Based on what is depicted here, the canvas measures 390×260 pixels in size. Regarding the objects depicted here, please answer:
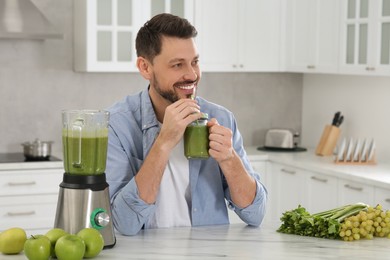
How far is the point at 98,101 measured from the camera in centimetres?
569

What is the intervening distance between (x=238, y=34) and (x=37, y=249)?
374 cm

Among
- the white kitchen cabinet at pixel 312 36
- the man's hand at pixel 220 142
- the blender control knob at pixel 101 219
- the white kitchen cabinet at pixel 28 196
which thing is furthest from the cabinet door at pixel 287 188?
the blender control knob at pixel 101 219

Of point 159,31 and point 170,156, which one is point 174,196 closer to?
point 170,156

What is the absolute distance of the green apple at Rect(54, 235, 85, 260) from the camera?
218 centimetres

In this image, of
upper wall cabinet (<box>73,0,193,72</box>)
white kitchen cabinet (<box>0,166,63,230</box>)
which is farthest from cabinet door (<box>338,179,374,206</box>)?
white kitchen cabinet (<box>0,166,63,230</box>)

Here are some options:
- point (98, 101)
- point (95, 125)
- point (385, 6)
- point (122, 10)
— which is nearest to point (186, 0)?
point (122, 10)

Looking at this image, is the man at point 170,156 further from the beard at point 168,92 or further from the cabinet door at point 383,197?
the cabinet door at point 383,197

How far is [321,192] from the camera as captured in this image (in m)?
4.97

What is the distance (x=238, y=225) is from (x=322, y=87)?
3327 millimetres

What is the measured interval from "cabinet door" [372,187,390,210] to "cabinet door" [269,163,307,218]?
83cm

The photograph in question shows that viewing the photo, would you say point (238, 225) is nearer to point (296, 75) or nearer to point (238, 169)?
point (238, 169)

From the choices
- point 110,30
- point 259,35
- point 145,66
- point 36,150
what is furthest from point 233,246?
point 259,35

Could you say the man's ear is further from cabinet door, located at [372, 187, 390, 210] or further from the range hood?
the range hood

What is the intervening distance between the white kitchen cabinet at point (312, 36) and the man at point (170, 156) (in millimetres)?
2448
